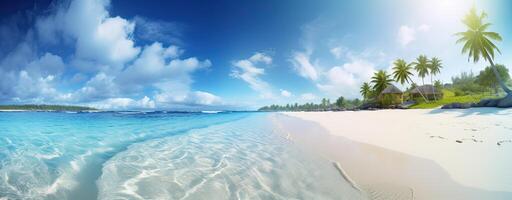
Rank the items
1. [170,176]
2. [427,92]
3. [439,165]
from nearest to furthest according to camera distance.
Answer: [439,165] < [170,176] < [427,92]

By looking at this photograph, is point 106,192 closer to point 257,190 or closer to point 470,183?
point 257,190

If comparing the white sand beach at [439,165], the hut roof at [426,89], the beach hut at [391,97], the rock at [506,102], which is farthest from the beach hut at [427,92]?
the white sand beach at [439,165]

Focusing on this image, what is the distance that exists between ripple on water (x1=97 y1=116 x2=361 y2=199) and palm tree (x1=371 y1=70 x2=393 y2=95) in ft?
182

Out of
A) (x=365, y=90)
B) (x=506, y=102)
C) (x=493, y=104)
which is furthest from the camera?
(x=365, y=90)

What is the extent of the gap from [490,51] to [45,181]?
38411mm

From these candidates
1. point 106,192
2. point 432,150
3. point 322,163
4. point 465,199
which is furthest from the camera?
point 432,150

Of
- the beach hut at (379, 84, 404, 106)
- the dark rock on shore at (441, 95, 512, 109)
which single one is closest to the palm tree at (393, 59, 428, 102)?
the beach hut at (379, 84, 404, 106)

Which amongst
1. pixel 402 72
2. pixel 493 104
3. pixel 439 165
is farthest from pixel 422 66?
pixel 439 165

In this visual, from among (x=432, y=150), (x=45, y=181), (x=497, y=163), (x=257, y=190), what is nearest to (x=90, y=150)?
(x=45, y=181)

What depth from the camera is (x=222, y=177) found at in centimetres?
452

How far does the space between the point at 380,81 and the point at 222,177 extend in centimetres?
5876

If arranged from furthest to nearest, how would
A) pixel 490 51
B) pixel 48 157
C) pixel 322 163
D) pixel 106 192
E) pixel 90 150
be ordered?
pixel 490 51, pixel 90 150, pixel 48 157, pixel 322 163, pixel 106 192

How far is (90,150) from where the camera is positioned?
7648 mm

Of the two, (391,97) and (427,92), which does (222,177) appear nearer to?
(391,97)
